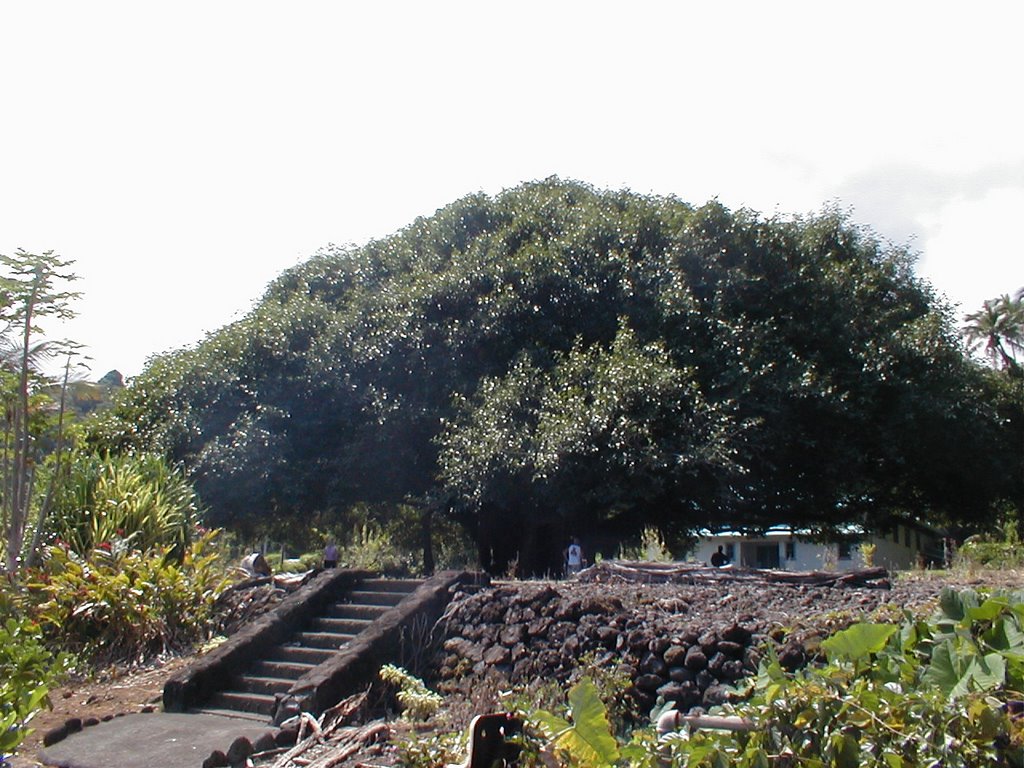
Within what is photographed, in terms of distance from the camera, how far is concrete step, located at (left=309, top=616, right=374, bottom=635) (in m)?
11.5

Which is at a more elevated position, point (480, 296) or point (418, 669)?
point (480, 296)

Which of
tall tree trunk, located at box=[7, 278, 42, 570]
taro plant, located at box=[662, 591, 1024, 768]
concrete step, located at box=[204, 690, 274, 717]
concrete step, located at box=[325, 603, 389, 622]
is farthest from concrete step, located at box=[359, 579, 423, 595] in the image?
taro plant, located at box=[662, 591, 1024, 768]

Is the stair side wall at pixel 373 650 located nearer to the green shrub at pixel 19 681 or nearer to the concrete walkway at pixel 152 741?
the concrete walkway at pixel 152 741

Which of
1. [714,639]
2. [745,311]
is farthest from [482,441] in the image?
[714,639]

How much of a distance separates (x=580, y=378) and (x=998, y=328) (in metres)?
39.9

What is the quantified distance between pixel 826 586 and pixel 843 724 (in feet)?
21.3

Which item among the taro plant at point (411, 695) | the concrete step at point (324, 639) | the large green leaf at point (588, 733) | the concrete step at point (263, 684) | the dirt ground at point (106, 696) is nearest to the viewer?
the large green leaf at point (588, 733)

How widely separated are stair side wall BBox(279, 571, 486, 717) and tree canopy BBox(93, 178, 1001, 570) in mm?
5837

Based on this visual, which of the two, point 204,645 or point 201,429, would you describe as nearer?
point 204,645

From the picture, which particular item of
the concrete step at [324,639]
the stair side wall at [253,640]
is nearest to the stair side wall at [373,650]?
the concrete step at [324,639]

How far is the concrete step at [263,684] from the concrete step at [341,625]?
1.01m

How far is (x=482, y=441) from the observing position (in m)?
17.1

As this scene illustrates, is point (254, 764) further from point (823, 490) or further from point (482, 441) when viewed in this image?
point (823, 490)

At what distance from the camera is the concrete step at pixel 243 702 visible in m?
10.2
